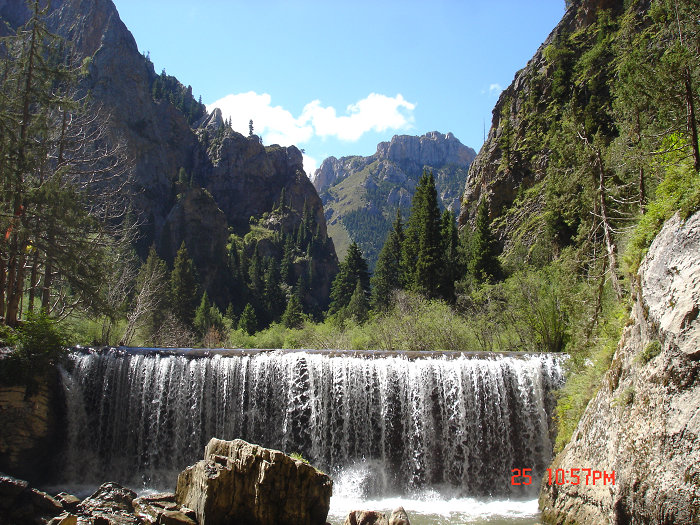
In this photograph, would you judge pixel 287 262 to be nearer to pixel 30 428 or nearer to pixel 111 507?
pixel 30 428

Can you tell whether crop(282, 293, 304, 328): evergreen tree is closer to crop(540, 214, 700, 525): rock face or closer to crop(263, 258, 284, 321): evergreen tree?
crop(263, 258, 284, 321): evergreen tree

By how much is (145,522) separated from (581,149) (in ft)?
50.5

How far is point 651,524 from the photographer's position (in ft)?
22.8

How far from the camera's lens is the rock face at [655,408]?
667 cm

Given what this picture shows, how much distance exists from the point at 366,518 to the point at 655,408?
4.86 metres

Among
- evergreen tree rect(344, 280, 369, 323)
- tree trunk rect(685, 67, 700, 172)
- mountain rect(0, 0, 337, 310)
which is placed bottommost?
evergreen tree rect(344, 280, 369, 323)

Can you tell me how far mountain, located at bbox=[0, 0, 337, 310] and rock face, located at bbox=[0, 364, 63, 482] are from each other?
6672cm

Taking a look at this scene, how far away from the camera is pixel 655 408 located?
748 centimetres

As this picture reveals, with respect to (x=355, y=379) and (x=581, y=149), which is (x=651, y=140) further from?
(x=355, y=379)

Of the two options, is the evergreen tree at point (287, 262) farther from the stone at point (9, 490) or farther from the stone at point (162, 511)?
the stone at point (162, 511)

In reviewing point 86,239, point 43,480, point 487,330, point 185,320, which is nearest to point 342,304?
point 185,320

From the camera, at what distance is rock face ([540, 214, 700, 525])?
6.67 m

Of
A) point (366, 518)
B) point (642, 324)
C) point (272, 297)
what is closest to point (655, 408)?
point (642, 324)
